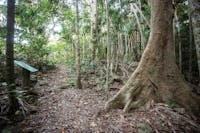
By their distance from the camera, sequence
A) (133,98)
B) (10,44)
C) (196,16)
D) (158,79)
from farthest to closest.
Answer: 1. (158,79)
2. (133,98)
3. (10,44)
4. (196,16)

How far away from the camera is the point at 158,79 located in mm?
5621

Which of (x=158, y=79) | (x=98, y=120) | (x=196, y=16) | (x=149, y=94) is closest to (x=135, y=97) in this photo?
(x=149, y=94)

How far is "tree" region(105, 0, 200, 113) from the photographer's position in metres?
5.37

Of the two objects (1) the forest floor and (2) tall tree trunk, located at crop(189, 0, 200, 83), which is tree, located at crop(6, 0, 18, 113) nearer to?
(1) the forest floor

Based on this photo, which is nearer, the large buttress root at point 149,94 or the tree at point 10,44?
the tree at point 10,44

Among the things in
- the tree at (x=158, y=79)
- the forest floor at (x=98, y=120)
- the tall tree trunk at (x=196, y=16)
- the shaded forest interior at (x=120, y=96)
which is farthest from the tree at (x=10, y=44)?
the tall tree trunk at (x=196, y=16)

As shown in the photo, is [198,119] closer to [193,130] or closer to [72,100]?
[193,130]

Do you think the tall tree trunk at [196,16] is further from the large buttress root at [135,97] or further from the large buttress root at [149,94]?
the large buttress root at [135,97]

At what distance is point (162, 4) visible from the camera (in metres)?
5.87

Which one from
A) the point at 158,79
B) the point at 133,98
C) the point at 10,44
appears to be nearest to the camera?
the point at 10,44

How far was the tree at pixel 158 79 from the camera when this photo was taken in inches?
211

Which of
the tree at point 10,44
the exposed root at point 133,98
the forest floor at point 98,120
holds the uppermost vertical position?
the tree at point 10,44

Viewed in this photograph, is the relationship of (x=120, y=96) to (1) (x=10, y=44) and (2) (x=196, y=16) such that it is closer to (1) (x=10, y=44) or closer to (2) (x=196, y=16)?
(2) (x=196, y=16)

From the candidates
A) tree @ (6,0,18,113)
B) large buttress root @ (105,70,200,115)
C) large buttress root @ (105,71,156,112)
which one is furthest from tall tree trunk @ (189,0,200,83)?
tree @ (6,0,18,113)
